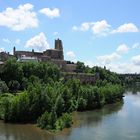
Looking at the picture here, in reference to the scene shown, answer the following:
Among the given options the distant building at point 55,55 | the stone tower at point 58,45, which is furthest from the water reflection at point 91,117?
the stone tower at point 58,45

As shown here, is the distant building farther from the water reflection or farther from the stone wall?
the water reflection

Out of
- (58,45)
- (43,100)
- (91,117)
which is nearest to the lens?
(43,100)

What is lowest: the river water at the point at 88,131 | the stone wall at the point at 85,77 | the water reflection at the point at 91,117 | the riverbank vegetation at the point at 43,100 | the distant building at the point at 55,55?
the river water at the point at 88,131

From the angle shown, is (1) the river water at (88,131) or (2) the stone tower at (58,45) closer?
(1) the river water at (88,131)

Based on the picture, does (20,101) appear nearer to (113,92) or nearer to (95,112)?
(95,112)

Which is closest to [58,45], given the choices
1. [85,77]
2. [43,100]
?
[85,77]

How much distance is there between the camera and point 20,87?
79812 mm

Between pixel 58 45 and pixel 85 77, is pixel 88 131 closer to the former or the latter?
pixel 85 77

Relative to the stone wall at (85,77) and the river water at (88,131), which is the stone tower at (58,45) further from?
the river water at (88,131)

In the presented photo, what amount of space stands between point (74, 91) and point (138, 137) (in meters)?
27.6

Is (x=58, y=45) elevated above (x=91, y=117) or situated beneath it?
elevated above

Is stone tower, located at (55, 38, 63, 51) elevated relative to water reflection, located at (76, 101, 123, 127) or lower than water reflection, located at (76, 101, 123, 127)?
elevated

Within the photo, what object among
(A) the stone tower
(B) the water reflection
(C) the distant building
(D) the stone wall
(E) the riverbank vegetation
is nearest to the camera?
(E) the riverbank vegetation

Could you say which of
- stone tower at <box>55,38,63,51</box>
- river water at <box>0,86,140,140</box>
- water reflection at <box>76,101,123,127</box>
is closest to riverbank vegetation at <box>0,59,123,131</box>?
river water at <box>0,86,140,140</box>
